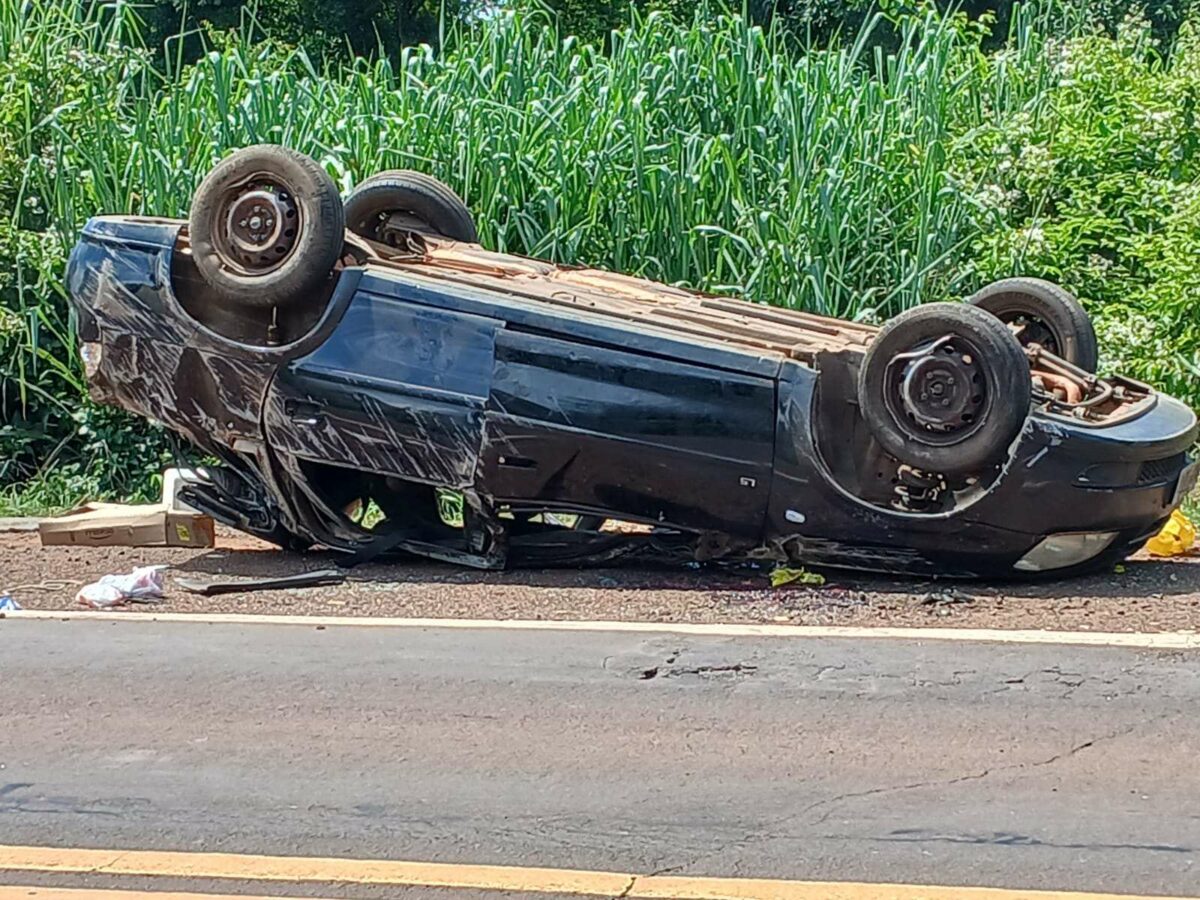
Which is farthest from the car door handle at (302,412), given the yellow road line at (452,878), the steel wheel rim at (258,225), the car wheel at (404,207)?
the yellow road line at (452,878)

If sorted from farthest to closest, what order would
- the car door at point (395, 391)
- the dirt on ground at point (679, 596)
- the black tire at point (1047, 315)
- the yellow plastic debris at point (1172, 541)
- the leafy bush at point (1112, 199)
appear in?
the leafy bush at point (1112, 199) → the yellow plastic debris at point (1172, 541) → the black tire at point (1047, 315) → the car door at point (395, 391) → the dirt on ground at point (679, 596)

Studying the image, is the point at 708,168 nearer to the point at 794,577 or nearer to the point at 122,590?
the point at 794,577

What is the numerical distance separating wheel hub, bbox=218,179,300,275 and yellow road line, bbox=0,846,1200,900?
12.6 ft

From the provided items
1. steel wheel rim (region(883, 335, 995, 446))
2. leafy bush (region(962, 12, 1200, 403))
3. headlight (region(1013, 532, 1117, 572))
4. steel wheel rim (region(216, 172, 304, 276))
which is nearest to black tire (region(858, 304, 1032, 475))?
steel wheel rim (region(883, 335, 995, 446))

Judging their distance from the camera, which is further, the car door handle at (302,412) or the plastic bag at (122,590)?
the car door handle at (302,412)

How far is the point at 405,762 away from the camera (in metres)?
4.88

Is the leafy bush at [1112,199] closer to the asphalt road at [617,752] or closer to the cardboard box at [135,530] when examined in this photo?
the asphalt road at [617,752]

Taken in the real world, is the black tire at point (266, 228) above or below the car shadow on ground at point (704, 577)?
above

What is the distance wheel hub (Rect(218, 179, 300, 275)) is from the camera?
24.6ft

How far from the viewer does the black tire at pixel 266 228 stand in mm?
7395

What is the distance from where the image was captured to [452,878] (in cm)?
394

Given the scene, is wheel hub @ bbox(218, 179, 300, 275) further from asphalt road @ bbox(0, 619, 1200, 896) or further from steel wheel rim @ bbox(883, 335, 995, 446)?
steel wheel rim @ bbox(883, 335, 995, 446)

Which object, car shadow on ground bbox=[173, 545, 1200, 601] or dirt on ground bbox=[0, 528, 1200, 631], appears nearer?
dirt on ground bbox=[0, 528, 1200, 631]

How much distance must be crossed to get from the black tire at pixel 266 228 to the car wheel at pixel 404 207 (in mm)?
1410
